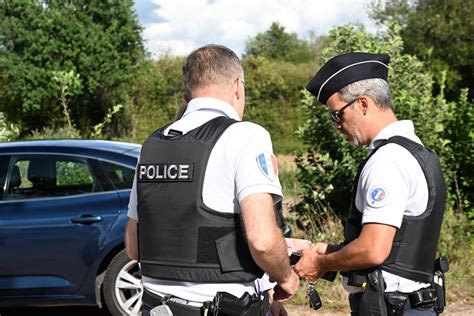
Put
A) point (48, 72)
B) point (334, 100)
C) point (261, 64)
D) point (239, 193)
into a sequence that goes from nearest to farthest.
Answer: point (239, 193) → point (334, 100) → point (261, 64) → point (48, 72)

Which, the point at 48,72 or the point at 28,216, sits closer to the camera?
the point at 28,216

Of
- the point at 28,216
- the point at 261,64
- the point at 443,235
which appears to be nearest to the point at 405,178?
the point at 28,216

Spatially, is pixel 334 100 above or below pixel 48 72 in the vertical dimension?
below

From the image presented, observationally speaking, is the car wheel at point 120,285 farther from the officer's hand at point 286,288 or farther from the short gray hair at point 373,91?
the short gray hair at point 373,91

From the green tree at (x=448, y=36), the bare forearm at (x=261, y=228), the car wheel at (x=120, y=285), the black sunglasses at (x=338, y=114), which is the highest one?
the green tree at (x=448, y=36)

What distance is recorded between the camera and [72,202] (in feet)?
18.6

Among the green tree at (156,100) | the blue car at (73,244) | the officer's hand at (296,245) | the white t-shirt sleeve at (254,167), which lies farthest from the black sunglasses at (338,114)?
the green tree at (156,100)

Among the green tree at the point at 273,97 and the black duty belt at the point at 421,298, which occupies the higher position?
the green tree at the point at 273,97

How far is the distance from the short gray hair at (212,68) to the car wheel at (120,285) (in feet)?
10.4

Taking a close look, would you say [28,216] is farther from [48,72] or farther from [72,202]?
[48,72]

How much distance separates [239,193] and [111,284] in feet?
11.2

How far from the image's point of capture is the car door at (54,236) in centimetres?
554

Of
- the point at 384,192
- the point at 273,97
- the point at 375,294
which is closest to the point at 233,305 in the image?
the point at 375,294

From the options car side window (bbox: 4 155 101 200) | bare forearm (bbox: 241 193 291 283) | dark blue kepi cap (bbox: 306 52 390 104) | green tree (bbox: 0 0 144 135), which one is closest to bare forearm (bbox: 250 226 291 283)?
bare forearm (bbox: 241 193 291 283)
